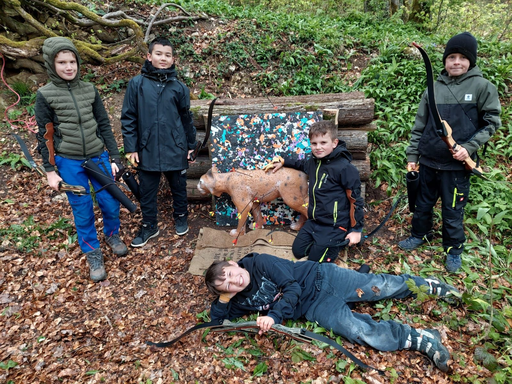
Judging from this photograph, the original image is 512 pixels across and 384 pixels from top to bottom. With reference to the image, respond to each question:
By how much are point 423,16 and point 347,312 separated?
10.9 metres

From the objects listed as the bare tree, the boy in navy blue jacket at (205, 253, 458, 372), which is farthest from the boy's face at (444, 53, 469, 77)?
the bare tree

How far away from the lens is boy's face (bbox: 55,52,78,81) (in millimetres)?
3693

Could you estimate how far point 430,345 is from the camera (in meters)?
3.11

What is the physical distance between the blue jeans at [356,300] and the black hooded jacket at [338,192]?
0.72 metres

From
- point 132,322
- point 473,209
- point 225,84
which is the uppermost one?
point 225,84

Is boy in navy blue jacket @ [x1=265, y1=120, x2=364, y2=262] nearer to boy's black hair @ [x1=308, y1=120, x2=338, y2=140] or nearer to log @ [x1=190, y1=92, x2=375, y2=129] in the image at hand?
boy's black hair @ [x1=308, y1=120, x2=338, y2=140]

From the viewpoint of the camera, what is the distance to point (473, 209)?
4.98m

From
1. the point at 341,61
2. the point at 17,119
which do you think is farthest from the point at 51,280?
the point at 341,61

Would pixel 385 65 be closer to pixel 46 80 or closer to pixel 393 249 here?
pixel 393 249

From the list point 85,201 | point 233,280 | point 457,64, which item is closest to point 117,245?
point 85,201

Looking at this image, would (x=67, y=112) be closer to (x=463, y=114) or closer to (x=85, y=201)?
(x=85, y=201)

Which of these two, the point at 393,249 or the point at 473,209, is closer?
the point at 393,249

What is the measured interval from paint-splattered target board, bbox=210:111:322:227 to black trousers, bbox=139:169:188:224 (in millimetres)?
677

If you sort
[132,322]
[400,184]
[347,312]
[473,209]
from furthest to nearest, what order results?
[400,184], [473,209], [132,322], [347,312]
